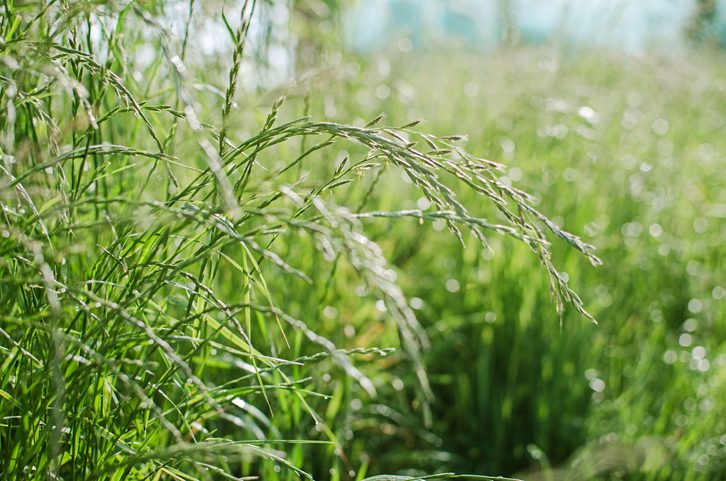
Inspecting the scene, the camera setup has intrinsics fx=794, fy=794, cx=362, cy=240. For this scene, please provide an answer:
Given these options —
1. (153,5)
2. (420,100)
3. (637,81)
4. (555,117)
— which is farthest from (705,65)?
(153,5)

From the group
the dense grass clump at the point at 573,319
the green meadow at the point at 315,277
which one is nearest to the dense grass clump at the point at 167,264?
the green meadow at the point at 315,277

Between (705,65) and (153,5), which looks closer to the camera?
(153,5)

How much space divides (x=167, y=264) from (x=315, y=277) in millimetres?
1108

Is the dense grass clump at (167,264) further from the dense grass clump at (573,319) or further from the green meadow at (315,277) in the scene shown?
the dense grass clump at (573,319)

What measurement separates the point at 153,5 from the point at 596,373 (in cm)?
159

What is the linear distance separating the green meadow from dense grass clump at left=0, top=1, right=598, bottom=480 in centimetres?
1

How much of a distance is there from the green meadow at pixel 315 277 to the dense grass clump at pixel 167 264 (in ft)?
0.03

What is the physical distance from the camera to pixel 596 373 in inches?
91.1

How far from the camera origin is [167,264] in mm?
1010

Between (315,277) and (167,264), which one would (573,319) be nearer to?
(315,277)

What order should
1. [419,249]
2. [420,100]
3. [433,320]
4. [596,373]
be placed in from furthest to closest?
[420,100], [419,249], [433,320], [596,373]

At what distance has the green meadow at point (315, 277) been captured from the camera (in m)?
0.95

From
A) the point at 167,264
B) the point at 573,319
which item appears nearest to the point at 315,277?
the point at 573,319

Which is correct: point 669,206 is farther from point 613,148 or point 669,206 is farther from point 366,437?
point 366,437
